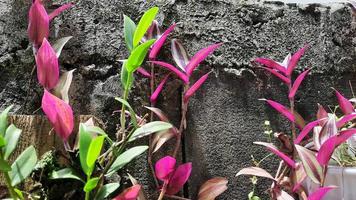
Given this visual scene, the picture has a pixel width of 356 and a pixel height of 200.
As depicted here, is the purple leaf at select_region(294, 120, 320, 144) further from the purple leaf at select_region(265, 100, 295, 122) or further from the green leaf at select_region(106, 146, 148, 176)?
Answer: the green leaf at select_region(106, 146, 148, 176)

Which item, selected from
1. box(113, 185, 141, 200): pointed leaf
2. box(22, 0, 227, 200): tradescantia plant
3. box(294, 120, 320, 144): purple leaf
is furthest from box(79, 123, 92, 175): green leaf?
box(294, 120, 320, 144): purple leaf

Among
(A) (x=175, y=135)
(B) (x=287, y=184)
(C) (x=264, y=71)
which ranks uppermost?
(C) (x=264, y=71)

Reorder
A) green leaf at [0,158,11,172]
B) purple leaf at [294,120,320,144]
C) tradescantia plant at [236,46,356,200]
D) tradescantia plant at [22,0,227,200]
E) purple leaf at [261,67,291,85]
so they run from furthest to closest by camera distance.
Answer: purple leaf at [261,67,291,85], purple leaf at [294,120,320,144], tradescantia plant at [236,46,356,200], tradescantia plant at [22,0,227,200], green leaf at [0,158,11,172]

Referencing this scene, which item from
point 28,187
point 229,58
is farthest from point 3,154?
point 229,58

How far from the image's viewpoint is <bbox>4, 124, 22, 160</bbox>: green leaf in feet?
2.91

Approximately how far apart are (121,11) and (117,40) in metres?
0.09

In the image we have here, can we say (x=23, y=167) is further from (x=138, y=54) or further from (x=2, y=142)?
(x=138, y=54)

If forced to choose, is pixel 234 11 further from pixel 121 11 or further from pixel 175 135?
pixel 175 135

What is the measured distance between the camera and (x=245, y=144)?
53.1 inches

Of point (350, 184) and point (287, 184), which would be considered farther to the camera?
point (287, 184)

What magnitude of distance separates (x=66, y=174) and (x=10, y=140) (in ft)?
0.44

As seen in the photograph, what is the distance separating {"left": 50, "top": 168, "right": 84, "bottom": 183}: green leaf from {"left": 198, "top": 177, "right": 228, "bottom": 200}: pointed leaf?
40 centimetres

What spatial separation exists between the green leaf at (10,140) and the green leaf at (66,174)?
0.11m

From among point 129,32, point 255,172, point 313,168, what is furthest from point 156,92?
point 313,168
